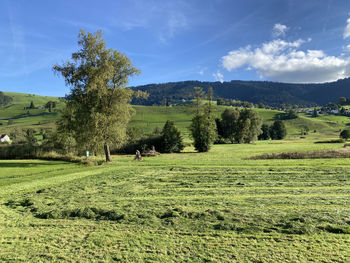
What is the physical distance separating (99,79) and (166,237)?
19.9 meters

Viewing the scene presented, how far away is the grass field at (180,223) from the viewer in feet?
16.1

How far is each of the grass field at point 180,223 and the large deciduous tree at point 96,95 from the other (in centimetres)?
1221

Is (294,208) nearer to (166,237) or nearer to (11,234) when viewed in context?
(166,237)

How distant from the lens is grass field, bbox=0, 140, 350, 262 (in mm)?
4910

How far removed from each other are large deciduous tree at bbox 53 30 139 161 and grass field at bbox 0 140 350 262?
12213mm

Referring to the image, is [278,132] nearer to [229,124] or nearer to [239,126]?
[239,126]

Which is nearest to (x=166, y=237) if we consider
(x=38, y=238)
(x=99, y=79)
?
(x=38, y=238)

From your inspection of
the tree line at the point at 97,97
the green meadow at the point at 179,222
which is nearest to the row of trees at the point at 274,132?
the tree line at the point at 97,97

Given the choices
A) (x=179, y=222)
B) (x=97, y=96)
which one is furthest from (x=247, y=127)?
(x=179, y=222)

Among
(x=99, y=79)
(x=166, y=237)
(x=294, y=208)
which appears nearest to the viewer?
(x=166, y=237)

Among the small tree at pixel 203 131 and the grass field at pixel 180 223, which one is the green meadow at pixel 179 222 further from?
the small tree at pixel 203 131

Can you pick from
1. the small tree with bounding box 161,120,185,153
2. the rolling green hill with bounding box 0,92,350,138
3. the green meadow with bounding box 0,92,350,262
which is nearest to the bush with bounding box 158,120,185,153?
the small tree with bounding box 161,120,185,153

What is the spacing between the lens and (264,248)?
504cm

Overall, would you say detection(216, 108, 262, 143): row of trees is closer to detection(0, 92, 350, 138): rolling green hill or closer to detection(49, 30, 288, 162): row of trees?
detection(49, 30, 288, 162): row of trees
